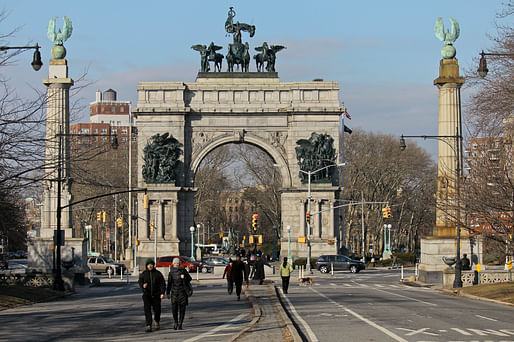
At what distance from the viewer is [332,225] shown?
77.4m

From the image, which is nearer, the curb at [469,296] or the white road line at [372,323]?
the white road line at [372,323]

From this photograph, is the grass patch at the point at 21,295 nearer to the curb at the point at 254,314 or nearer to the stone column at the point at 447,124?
the curb at the point at 254,314

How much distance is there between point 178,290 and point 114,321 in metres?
3.64

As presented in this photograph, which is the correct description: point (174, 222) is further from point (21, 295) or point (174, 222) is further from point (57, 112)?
point (21, 295)

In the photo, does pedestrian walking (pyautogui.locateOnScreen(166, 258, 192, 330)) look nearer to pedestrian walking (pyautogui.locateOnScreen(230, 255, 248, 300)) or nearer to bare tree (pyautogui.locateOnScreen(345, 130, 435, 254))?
pedestrian walking (pyautogui.locateOnScreen(230, 255, 248, 300))

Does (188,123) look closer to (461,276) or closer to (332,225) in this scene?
(332,225)

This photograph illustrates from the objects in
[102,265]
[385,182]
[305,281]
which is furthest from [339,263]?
[385,182]

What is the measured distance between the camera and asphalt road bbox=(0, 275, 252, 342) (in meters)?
22.4

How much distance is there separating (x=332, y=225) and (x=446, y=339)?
5681 cm

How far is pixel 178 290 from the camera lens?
940 inches

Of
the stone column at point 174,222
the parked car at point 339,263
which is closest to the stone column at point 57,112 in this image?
the stone column at point 174,222

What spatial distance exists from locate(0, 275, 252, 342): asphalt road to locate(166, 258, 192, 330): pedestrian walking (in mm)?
392

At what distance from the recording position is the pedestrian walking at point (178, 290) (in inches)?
936

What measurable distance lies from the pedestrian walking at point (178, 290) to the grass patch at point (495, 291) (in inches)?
624
